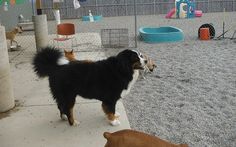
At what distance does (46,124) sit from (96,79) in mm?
879

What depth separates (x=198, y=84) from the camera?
18.9 ft

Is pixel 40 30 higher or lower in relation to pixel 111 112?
higher

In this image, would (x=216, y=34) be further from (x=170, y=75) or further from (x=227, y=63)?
(x=170, y=75)

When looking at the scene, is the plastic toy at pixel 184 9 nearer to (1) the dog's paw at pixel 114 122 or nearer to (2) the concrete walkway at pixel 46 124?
(2) the concrete walkway at pixel 46 124

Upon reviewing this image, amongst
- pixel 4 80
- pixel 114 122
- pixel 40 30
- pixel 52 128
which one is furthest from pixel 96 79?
pixel 40 30

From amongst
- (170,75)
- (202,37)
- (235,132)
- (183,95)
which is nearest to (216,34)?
(202,37)

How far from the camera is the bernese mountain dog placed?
4.02 metres

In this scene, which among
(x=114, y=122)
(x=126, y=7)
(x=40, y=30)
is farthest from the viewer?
(x=126, y=7)

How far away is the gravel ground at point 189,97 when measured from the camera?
3.97 meters

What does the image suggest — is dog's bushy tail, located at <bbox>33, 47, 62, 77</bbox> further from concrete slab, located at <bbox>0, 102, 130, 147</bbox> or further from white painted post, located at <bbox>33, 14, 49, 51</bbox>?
white painted post, located at <bbox>33, 14, 49, 51</bbox>

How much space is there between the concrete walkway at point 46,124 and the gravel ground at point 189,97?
382 mm

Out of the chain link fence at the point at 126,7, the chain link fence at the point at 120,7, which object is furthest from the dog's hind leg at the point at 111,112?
the chain link fence at the point at 126,7

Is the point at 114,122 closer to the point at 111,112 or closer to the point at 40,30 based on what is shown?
the point at 111,112

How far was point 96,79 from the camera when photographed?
13.2 feet
